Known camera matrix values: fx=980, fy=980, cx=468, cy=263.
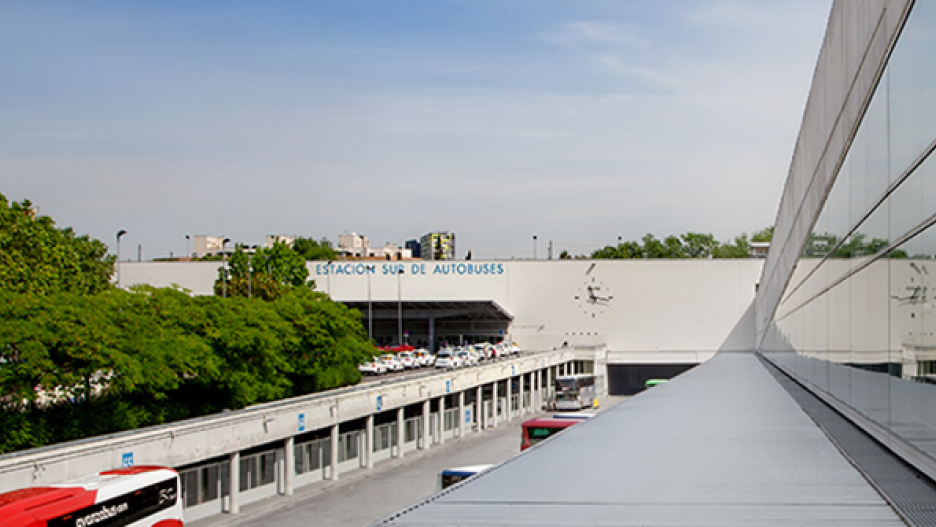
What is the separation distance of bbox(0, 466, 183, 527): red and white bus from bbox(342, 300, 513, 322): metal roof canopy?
65.5m

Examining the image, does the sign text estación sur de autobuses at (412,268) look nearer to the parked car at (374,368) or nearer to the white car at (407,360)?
the white car at (407,360)

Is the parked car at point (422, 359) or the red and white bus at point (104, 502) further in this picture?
the parked car at point (422, 359)

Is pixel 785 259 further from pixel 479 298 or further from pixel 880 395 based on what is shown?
pixel 479 298

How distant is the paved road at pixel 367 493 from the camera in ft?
96.3

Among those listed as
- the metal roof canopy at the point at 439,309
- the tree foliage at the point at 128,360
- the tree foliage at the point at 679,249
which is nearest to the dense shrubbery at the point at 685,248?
the tree foliage at the point at 679,249

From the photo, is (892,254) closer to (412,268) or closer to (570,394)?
(570,394)

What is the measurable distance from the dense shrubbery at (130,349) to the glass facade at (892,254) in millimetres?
22496

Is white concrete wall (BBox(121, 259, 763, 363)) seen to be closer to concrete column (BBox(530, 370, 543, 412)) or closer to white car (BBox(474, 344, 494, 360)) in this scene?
white car (BBox(474, 344, 494, 360))

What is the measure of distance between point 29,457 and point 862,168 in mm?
18081

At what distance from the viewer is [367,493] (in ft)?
115

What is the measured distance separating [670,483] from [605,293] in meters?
82.5

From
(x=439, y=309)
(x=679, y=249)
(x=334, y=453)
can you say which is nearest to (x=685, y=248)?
(x=679, y=249)

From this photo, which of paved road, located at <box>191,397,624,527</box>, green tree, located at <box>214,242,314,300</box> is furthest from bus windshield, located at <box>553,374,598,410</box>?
green tree, located at <box>214,242,314,300</box>

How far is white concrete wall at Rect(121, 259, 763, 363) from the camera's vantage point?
3450 inches
